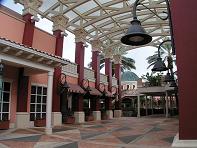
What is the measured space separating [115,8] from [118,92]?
460 inches

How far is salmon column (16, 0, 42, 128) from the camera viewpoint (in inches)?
549

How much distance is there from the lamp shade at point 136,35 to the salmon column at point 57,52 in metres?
12.0

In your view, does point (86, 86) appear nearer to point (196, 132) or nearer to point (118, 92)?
point (118, 92)

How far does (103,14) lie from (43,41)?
292 inches

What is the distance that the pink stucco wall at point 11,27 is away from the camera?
13.3m

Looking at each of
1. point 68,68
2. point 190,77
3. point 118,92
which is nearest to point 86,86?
point 68,68

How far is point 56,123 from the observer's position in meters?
16.7

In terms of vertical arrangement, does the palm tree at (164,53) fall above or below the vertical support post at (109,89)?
above

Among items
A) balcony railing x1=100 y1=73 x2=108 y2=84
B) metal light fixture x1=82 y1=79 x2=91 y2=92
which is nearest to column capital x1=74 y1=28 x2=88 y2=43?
metal light fixture x1=82 y1=79 x2=91 y2=92

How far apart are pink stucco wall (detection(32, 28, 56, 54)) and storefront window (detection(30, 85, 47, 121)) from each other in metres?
2.62

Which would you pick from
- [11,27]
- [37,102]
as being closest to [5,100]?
[37,102]

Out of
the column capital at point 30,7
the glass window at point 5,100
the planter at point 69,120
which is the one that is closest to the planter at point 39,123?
the glass window at point 5,100

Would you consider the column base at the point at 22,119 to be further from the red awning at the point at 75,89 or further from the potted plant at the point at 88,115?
the potted plant at the point at 88,115

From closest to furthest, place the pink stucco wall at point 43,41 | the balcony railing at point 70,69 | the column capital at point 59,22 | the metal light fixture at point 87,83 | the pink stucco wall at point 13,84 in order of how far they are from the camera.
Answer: the pink stucco wall at point 13,84, the pink stucco wall at point 43,41, the column capital at point 59,22, the balcony railing at point 70,69, the metal light fixture at point 87,83
